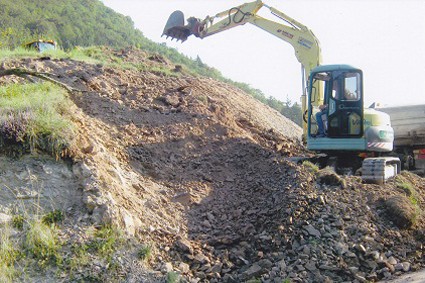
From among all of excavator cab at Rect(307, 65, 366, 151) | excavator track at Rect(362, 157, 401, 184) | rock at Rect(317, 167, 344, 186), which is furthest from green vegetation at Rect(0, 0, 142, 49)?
rock at Rect(317, 167, 344, 186)

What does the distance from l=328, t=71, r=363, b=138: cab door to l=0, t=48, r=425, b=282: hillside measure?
1460mm

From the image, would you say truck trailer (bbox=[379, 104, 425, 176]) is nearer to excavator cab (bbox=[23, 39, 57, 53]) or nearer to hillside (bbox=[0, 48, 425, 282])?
hillside (bbox=[0, 48, 425, 282])

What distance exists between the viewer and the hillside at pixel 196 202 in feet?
20.2

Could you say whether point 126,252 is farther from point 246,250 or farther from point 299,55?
point 299,55

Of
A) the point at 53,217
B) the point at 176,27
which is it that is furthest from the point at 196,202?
the point at 176,27

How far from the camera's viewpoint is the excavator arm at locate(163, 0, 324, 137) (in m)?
11.8

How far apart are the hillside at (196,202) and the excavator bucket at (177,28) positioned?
248cm

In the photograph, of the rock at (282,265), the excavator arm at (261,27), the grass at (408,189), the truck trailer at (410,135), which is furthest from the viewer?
the truck trailer at (410,135)

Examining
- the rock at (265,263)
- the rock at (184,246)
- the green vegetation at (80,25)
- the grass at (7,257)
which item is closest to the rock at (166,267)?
the rock at (184,246)

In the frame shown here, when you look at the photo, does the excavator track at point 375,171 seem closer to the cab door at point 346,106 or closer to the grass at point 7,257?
the cab door at point 346,106

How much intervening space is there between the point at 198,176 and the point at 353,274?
3.32 meters

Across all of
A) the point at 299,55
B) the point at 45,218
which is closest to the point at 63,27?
the point at 299,55

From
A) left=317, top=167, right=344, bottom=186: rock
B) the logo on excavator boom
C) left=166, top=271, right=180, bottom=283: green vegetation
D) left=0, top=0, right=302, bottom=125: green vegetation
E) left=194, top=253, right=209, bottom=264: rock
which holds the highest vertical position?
left=0, top=0, right=302, bottom=125: green vegetation

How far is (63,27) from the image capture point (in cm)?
3161
